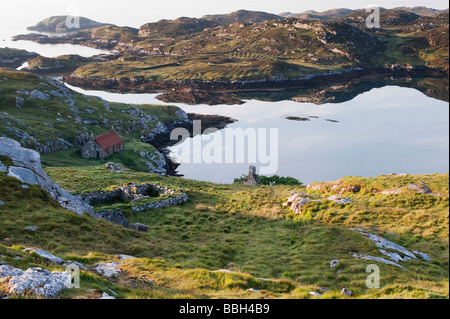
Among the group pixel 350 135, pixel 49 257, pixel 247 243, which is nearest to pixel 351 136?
pixel 350 135

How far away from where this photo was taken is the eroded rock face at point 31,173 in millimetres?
29938

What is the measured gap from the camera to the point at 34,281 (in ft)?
41.8

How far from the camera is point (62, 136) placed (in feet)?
285

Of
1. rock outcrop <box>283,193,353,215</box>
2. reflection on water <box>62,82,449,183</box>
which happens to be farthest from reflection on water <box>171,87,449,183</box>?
rock outcrop <box>283,193,353,215</box>

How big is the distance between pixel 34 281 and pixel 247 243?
1944cm

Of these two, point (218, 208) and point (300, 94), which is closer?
point (218, 208)

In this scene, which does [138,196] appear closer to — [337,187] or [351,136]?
[337,187]

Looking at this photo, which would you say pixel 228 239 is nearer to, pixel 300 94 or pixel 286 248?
pixel 286 248

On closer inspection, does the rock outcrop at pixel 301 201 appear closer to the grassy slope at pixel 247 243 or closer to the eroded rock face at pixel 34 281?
the grassy slope at pixel 247 243

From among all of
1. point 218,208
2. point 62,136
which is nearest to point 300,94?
point 62,136

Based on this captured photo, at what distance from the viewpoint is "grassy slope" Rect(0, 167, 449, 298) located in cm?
1658

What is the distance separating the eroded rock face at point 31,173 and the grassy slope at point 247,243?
5.48 ft

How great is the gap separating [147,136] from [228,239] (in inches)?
3546

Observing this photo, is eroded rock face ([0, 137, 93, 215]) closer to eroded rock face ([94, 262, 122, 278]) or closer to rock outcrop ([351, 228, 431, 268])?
eroded rock face ([94, 262, 122, 278])
